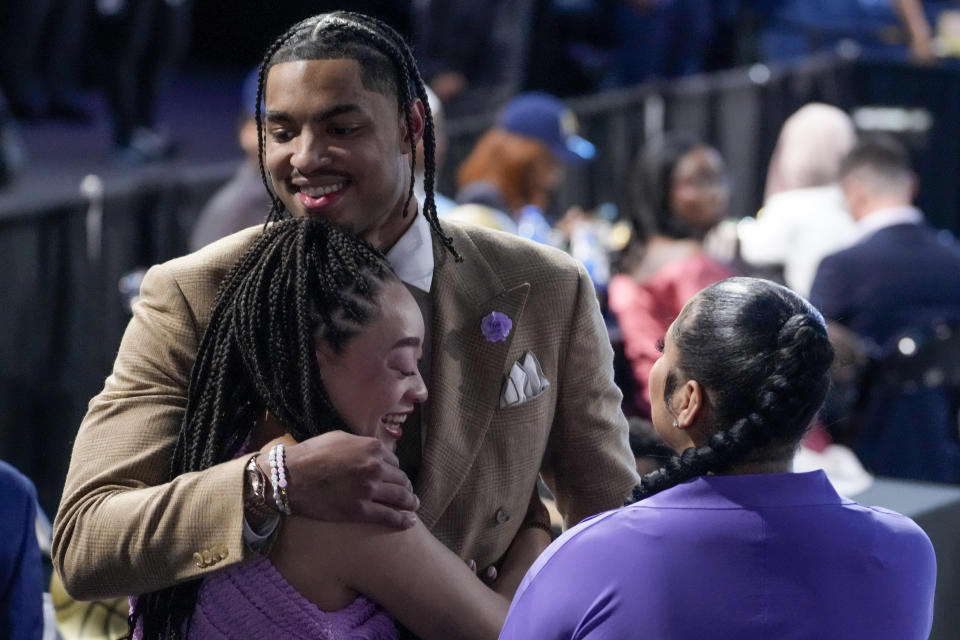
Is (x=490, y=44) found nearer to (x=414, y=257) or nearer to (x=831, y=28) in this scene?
(x=831, y=28)

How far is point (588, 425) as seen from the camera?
6.58 ft

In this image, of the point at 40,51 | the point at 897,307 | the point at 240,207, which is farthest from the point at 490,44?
the point at 240,207

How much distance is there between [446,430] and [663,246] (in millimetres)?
2878

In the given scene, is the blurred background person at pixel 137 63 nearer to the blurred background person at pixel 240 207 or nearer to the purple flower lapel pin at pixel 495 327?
the blurred background person at pixel 240 207

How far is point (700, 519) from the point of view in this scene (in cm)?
173

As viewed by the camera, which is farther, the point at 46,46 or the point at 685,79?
the point at 685,79

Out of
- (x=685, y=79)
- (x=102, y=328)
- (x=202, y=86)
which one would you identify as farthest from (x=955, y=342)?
(x=202, y=86)

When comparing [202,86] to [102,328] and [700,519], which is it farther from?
[700,519]

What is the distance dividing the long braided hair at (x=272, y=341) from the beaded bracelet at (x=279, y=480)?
64mm

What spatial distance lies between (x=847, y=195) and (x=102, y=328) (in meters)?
2.86

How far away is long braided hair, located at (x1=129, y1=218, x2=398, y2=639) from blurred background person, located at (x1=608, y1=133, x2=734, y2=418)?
2.52m

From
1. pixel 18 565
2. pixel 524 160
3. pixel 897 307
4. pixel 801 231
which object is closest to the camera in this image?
pixel 18 565

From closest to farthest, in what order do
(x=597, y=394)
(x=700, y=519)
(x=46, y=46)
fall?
(x=700, y=519)
(x=597, y=394)
(x=46, y=46)

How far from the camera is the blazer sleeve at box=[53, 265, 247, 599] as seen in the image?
5.53ft
